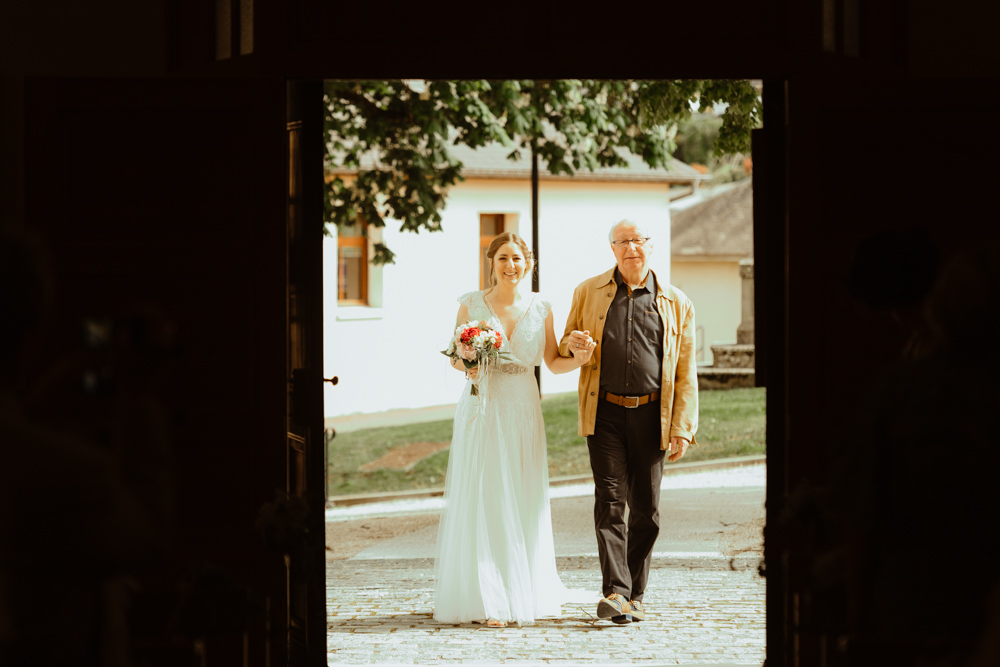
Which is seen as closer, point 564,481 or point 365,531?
point 365,531

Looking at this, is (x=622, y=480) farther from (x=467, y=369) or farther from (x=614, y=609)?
(x=467, y=369)

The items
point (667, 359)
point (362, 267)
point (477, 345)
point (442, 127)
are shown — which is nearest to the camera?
point (667, 359)

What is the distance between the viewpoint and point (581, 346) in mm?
5902

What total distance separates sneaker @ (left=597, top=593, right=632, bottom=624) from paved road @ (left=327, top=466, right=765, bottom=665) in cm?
7

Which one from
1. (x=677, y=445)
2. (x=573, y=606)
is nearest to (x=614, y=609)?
(x=573, y=606)

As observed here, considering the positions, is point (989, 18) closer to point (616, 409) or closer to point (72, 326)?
point (616, 409)

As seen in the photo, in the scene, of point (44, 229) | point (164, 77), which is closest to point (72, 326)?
point (44, 229)

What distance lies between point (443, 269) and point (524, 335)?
15.2m

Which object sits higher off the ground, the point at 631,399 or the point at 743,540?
the point at 631,399

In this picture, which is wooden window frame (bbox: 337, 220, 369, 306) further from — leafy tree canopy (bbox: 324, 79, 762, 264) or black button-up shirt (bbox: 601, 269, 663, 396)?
black button-up shirt (bbox: 601, 269, 663, 396)

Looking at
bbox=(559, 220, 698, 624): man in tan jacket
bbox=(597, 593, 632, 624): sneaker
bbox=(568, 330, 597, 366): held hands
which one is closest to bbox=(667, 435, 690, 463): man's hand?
bbox=(559, 220, 698, 624): man in tan jacket

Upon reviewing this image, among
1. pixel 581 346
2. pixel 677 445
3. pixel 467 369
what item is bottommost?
pixel 677 445

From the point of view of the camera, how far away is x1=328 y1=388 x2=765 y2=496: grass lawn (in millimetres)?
13516

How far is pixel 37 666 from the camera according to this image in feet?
7.29
